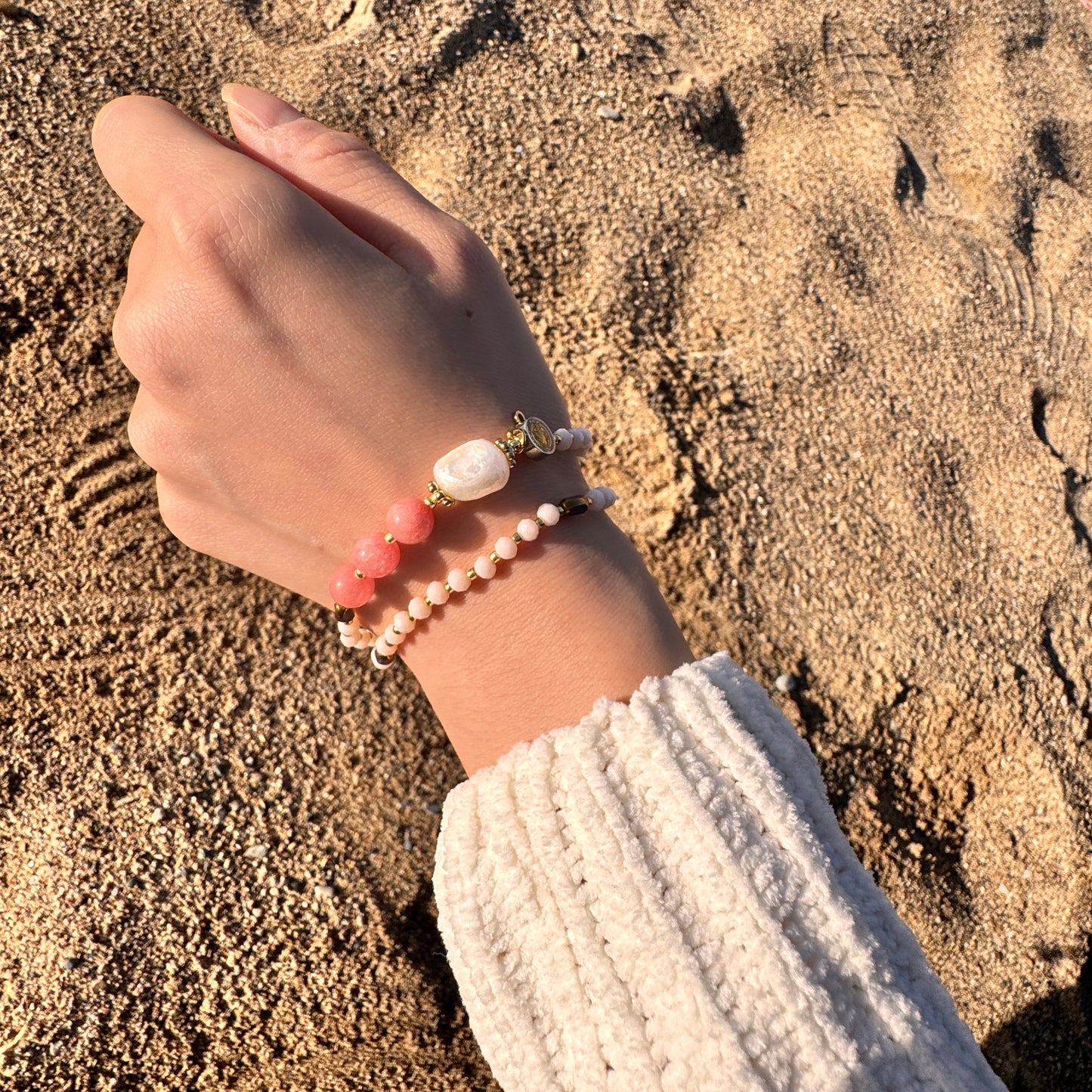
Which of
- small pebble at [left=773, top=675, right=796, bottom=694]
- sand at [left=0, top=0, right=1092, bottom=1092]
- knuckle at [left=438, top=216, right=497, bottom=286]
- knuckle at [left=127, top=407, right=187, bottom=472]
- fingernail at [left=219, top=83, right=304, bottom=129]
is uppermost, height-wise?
fingernail at [left=219, top=83, right=304, bottom=129]

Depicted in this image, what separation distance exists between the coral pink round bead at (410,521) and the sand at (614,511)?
33 cm

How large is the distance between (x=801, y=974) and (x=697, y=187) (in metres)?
1.16

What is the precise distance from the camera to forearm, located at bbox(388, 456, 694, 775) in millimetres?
959

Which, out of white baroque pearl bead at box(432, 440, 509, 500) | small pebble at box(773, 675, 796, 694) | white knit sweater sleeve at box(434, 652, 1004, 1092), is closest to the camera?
white knit sweater sleeve at box(434, 652, 1004, 1092)

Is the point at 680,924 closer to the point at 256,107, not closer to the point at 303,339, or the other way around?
the point at 303,339

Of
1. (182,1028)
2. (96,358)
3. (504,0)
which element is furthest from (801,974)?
(504,0)

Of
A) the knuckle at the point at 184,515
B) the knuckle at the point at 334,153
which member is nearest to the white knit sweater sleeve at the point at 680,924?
the knuckle at the point at 184,515

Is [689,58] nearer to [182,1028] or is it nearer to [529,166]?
[529,166]

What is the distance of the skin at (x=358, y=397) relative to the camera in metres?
0.93

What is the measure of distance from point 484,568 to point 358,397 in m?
0.21

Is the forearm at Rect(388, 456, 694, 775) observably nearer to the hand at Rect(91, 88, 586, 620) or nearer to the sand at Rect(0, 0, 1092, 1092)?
the hand at Rect(91, 88, 586, 620)

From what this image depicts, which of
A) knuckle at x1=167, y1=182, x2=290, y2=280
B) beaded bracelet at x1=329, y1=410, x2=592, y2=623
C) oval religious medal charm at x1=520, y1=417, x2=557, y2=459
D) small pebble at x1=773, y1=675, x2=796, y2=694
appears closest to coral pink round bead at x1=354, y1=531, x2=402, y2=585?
beaded bracelet at x1=329, y1=410, x2=592, y2=623

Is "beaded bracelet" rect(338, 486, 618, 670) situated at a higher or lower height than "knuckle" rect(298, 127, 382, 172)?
lower

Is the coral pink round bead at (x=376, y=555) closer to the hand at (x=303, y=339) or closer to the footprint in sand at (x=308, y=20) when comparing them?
the hand at (x=303, y=339)
